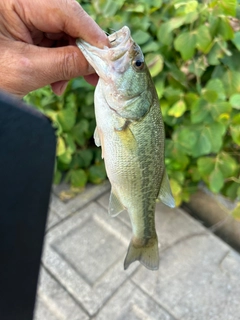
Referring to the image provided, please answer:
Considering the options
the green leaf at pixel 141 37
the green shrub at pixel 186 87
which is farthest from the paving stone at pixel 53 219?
the green leaf at pixel 141 37

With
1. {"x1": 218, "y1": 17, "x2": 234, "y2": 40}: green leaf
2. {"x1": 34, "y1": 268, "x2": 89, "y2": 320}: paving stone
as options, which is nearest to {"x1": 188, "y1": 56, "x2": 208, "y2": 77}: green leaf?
{"x1": 218, "y1": 17, "x2": 234, "y2": 40}: green leaf

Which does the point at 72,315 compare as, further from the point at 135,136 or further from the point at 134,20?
the point at 134,20

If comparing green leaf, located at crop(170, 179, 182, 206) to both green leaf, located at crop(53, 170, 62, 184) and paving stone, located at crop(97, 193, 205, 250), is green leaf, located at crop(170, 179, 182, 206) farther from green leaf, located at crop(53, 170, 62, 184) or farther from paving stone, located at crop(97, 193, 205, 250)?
green leaf, located at crop(53, 170, 62, 184)

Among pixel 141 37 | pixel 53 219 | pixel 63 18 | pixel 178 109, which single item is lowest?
pixel 53 219

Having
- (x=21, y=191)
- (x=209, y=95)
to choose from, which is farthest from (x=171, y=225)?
(x=21, y=191)

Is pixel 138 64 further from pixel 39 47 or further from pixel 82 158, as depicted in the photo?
pixel 82 158

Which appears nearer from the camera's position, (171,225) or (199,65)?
(199,65)
